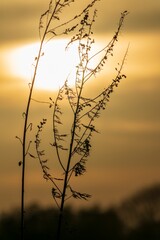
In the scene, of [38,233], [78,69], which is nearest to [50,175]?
[78,69]

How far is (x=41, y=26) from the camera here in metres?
15.1

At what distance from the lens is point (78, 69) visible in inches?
594

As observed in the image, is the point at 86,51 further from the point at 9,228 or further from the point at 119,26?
the point at 9,228

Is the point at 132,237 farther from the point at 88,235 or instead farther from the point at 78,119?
the point at 78,119

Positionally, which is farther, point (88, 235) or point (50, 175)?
point (88, 235)

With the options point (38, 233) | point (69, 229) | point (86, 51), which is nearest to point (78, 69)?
point (86, 51)

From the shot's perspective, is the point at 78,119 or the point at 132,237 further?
the point at 132,237

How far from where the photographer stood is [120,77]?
15.1 m

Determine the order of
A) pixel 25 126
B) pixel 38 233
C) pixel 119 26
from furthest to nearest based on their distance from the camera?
pixel 38 233 → pixel 119 26 → pixel 25 126

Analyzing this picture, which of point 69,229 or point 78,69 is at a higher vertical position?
point 78,69

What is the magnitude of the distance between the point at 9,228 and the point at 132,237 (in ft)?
25.3

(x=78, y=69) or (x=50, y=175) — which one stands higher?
(x=78, y=69)

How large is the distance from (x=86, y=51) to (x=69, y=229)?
2855 millimetres

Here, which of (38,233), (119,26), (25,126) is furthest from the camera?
(38,233)
